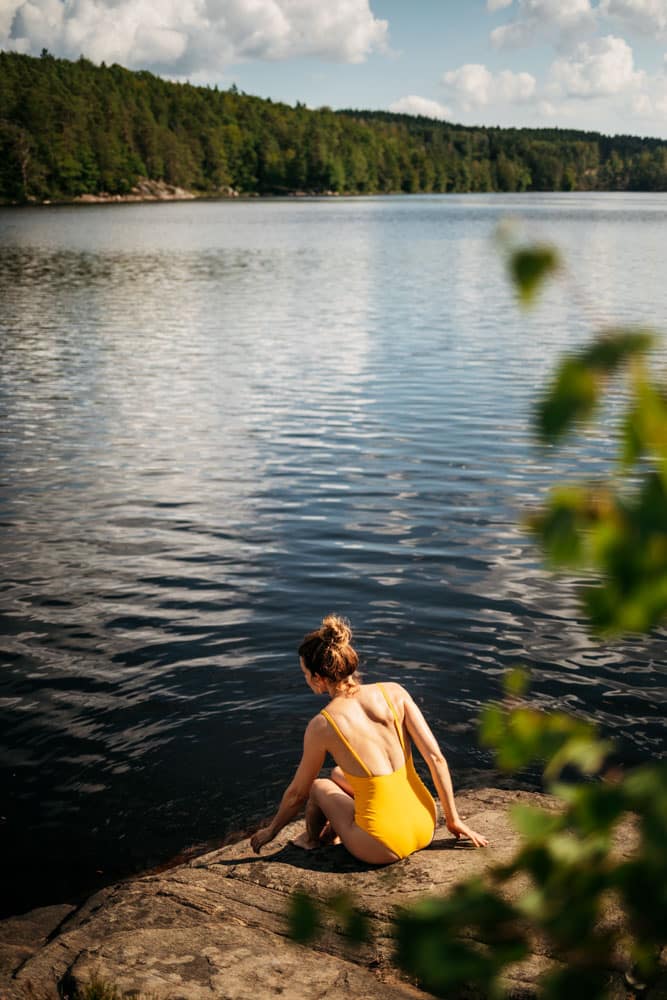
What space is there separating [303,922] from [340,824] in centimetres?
467

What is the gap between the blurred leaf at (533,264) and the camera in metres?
1.26

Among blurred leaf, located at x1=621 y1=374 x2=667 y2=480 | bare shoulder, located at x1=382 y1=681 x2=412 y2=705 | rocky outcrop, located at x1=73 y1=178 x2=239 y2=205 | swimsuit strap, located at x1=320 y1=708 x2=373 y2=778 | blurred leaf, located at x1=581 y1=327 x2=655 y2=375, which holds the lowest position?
swimsuit strap, located at x1=320 y1=708 x2=373 y2=778

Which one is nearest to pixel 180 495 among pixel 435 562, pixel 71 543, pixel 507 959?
pixel 71 543

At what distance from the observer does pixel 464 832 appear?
587 cm

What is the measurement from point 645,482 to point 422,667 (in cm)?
805

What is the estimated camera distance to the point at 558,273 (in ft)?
4.19

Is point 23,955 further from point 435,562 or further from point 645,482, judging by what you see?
point 435,562

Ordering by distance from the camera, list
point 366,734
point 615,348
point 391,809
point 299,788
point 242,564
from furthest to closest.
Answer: point 242,564 < point 299,788 < point 366,734 < point 391,809 < point 615,348

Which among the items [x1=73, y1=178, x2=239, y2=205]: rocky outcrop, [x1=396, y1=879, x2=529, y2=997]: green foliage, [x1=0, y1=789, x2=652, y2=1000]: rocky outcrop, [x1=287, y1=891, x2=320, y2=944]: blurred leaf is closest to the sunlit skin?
[x1=0, y1=789, x2=652, y2=1000]: rocky outcrop

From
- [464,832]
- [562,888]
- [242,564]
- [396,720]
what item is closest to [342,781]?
[396,720]

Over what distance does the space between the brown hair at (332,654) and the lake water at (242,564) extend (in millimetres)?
1856

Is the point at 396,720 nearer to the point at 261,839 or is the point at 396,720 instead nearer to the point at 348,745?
the point at 348,745

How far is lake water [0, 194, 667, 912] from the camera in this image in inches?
295

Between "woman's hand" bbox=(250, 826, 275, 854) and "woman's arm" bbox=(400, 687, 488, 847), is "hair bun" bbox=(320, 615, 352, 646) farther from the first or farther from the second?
"woman's hand" bbox=(250, 826, 275, 854)
